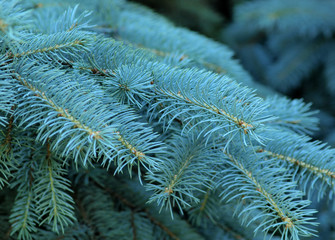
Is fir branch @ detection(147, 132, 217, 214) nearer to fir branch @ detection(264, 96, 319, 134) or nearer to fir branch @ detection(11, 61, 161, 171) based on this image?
fir branch @ detection(11, 61, 161, 171)

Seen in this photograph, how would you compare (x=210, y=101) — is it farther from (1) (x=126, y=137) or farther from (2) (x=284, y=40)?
(2) (x=284, y=40)

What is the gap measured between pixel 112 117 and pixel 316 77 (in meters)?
1.23

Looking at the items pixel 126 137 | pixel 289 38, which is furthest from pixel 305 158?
pixel 289 38

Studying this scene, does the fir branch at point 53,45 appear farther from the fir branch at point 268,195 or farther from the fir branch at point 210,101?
the fir branch at point 268,195

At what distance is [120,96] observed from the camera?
1.56ft

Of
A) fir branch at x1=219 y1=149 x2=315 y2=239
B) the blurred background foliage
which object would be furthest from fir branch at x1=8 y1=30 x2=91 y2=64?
the blurred background foliage

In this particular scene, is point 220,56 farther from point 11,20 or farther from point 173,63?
point 11,20

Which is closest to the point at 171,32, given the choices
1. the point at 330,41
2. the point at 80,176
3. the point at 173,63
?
the point at 173,63

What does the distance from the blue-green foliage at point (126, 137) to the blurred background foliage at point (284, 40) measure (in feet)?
2.54

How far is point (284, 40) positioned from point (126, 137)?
1.20m

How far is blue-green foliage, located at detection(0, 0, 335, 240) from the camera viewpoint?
0.41 m

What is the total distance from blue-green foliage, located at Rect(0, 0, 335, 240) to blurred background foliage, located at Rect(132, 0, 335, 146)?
0.77m

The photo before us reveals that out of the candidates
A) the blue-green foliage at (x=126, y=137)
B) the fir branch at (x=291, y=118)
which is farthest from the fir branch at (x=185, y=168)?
the fir branch at (x=291, y=118)

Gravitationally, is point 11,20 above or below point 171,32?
below
